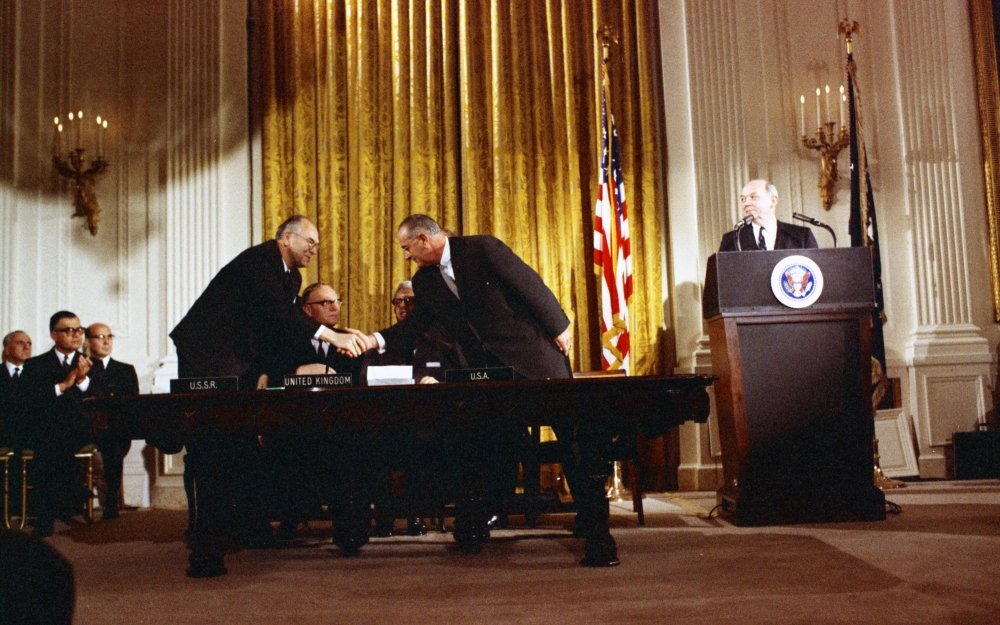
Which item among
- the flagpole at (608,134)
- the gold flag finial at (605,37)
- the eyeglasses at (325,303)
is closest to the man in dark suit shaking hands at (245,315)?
the eyeglasses at (325,303)

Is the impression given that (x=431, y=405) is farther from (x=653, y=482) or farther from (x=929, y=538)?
(x=653, y=482)

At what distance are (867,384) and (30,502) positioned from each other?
5.37 meters

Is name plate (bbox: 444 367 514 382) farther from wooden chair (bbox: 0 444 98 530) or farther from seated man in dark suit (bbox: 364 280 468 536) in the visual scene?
wooden chair (bbox: 0 444 98 530)

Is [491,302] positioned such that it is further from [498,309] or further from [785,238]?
[785,238]

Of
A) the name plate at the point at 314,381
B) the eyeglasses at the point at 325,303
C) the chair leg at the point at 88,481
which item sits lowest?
the chair leg at the point at 88,481

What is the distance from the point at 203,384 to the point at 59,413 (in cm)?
274

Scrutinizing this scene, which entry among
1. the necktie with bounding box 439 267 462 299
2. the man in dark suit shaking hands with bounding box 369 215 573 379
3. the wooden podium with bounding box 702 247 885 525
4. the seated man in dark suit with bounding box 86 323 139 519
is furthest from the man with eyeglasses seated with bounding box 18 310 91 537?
the wooden podium with bounding box 702 247 885 525

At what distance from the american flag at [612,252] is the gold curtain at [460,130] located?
0.45 m

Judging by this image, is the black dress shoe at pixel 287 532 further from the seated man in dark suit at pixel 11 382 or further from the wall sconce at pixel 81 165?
the wall sconce at pixel 81 165

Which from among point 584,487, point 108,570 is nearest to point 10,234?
point 108,570

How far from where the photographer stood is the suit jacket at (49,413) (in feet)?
18.8

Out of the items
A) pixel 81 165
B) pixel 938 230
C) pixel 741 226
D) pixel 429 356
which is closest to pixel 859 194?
pixel 938 230

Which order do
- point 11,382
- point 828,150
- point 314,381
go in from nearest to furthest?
point 314,381 → point 11,382 → point 828,150

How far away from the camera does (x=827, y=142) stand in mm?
7113
